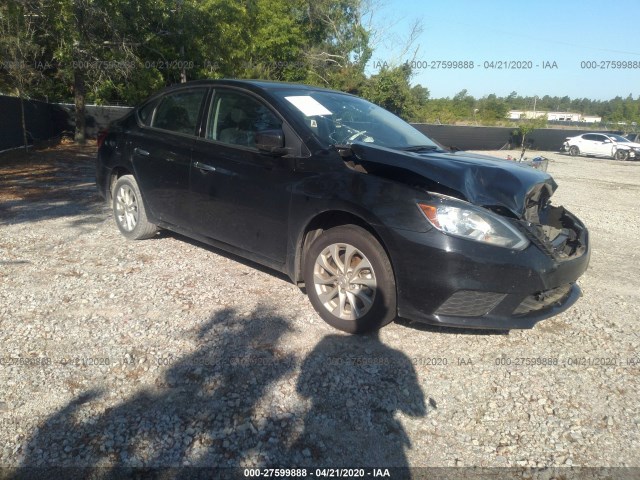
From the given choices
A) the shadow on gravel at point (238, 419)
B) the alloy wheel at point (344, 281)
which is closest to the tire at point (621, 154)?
the alloy wheel at point (344, 281)

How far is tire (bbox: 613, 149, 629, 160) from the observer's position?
28.5 m

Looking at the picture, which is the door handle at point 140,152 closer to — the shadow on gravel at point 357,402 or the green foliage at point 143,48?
the shadow on gravel at point 357,402

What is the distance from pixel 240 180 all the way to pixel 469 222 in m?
1.89

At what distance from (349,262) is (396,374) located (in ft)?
2.72

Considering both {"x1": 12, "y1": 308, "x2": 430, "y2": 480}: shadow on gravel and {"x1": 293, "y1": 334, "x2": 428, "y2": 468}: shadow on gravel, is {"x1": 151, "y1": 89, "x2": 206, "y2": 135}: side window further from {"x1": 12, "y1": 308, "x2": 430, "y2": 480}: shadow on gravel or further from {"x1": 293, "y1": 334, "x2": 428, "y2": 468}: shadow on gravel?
{"x1": 293, "y1": 334, "x2": 428, "y2": 468}: shadow on gravel

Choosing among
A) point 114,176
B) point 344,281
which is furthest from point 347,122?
point 114,176

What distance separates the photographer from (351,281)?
141 inches

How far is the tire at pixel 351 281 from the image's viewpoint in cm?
340

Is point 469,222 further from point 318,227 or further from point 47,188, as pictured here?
point 47,188

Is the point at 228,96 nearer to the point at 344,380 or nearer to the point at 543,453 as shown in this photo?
the point at 344,380

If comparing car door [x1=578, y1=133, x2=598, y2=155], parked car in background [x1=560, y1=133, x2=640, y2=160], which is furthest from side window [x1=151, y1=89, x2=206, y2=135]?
car door [x1=578, y1=133, x2=598, y2=155]

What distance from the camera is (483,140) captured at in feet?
97.8

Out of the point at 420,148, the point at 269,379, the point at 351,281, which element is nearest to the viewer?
the point at 269,379

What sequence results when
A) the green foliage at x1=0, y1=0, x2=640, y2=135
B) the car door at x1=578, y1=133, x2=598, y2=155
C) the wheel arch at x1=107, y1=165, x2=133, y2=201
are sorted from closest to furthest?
1. the wheel arch at x1=107, y1=165, x2=133, y2=201
2. the green foliage at x1=0, y1=0, x2=640, y2=135
3. the car door at x1=578, y1=133, x2=598, y2=155
